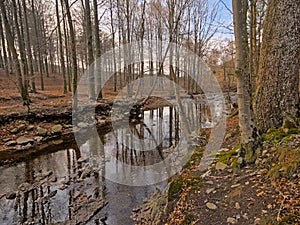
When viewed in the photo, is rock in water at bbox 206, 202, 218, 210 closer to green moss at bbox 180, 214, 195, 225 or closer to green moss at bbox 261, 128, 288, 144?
green moss at bbox 180, 214, 195, 225

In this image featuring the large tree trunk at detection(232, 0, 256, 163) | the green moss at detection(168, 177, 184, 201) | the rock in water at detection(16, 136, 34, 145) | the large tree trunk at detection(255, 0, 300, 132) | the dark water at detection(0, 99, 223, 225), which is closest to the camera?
the large tree trunk at detection(232, 0, 256, 163)

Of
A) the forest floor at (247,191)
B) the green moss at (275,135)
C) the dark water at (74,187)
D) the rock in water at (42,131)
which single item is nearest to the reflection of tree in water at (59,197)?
the dark water at (74,187)

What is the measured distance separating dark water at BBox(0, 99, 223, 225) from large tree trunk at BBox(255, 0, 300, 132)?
2444 millimetres

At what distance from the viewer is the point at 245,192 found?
2.54m

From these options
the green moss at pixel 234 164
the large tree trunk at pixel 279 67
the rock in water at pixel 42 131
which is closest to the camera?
the green moss at pixel 234 164

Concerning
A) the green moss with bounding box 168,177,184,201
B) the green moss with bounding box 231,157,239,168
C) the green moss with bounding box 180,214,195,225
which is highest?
the green moss with bounding box 231,157,239,168

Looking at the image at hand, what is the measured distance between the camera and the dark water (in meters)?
3.63

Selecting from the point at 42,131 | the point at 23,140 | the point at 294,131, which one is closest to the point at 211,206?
the point at 294,131

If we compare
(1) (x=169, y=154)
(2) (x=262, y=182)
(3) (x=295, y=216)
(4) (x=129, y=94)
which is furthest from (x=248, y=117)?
(4) (x=129, y=94)

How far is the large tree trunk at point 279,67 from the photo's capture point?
344cm

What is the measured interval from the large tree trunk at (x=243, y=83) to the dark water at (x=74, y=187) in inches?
81.5

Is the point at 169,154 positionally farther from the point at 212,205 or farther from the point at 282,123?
the point at 212,205

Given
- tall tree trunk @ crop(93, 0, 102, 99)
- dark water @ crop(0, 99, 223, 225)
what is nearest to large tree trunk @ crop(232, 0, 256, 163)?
dark water @ crop(0, 99, 223, 225)

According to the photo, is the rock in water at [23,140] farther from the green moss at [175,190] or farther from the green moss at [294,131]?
the green moss at [294,131]
